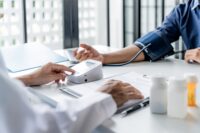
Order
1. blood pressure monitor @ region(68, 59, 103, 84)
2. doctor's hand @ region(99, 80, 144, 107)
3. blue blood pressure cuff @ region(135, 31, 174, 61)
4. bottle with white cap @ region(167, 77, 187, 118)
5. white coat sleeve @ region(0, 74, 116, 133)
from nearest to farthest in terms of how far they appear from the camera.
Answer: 1. white coat sleeve @ region(0, 74, 116, 133)
2. bottle with white cap @ region(167, 77, 187, 118)
3. doctor's hand @ region(99, 80, 144, 107)
4. blood pressure monitor @ region(68, 59, 103, 84)
5. blue blood pressure cuff @ region(135, 31, 174, 61)

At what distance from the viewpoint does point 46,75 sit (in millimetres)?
1243

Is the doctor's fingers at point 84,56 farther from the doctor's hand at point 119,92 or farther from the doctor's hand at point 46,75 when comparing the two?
the doctor's hand at point 119,92

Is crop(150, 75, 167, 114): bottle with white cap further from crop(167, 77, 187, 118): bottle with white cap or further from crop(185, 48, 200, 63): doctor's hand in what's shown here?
crop(185, 48, 200, 63): doctor's hand

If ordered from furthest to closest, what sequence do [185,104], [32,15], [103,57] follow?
[32,15] → [103,57] → [185,104]

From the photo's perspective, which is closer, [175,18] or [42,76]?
[42,76]

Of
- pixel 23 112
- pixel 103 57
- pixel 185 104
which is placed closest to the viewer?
pixel 23 112

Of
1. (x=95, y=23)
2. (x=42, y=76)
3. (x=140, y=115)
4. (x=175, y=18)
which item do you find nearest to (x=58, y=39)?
(x=95, y=23)

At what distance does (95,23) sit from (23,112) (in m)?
2.36

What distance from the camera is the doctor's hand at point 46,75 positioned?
1224 mm

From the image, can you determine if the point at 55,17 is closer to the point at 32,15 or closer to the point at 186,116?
the point at 32,15

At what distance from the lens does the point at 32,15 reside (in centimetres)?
251

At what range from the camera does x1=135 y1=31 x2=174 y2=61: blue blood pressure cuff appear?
159cm

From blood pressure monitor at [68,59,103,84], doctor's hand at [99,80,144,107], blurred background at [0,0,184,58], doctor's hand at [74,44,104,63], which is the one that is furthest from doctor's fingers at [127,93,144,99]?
blurred background at [0,0,184,58]

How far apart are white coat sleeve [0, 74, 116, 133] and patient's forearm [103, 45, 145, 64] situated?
677mm
